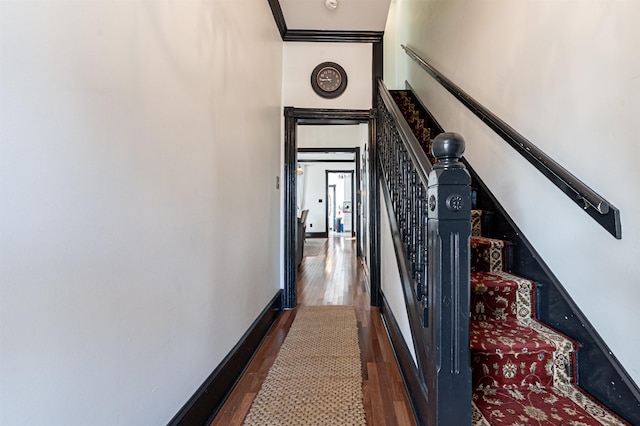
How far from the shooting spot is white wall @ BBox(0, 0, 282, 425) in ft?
1.95

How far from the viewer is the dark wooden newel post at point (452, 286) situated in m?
1.04

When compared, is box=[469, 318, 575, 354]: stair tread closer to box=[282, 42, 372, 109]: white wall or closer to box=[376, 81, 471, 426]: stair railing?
box=[376, 81, 471, 426]: stair railing

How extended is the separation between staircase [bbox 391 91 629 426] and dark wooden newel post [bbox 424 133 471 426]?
0.66ft

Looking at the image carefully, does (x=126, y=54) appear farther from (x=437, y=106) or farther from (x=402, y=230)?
(x=437, y=106)

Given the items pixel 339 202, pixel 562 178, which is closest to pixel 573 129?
pixel 562 178

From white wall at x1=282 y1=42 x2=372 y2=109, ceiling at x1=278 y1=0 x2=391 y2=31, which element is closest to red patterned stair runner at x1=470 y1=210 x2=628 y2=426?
white wall at x1=282 y1=42 x2=372 y2=109

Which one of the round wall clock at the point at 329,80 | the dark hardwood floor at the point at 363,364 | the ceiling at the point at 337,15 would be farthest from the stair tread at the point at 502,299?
the ceiling at the point at 337,15

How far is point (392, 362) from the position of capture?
1972 mm

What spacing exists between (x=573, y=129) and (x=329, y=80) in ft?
7.70

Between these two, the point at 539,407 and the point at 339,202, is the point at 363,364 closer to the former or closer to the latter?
the point at 539,407

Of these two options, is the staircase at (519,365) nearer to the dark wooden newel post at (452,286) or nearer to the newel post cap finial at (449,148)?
the dark wooden newel post at (452,286)

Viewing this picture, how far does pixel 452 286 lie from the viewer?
3.43 ft

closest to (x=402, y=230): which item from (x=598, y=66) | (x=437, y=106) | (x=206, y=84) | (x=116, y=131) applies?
(x=598, y=66)

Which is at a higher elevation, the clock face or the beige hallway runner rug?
the clock face
